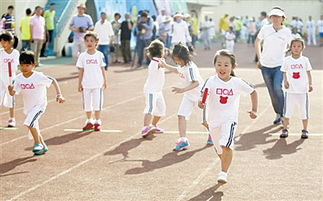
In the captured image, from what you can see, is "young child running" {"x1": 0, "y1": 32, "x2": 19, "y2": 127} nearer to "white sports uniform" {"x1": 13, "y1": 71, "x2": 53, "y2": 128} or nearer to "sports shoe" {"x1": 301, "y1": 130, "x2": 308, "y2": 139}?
"white sports uniform" {"x1": 13, "y1": 71, "x2": 53, "y2": 128}

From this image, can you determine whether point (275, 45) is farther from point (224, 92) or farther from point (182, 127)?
point (224, 92)

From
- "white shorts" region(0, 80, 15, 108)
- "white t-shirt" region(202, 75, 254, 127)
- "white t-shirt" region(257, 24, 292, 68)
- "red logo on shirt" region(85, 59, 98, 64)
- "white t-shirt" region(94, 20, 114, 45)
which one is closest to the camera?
"white t-shirt" region(202, 75, 254, 127)

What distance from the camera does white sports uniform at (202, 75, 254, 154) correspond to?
662 cm

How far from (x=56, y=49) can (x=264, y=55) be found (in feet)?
53.0

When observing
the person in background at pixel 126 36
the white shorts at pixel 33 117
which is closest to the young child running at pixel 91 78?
the white shorts at pixel 33 117

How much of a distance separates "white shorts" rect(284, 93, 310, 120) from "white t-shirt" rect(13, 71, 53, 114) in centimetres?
365

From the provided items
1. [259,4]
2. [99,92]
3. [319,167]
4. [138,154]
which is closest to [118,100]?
[99,92]

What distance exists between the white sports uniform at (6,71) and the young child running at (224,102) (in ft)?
14.5

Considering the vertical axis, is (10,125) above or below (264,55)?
below

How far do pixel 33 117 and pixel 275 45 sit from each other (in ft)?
14.7

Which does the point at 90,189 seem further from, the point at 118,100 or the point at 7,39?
the point at 118,100

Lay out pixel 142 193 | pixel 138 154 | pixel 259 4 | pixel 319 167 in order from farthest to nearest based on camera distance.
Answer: pixel 259 4 < pixel 138 154 < pixel 319 167 < pixel 142 193

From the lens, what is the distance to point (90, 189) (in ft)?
21.1

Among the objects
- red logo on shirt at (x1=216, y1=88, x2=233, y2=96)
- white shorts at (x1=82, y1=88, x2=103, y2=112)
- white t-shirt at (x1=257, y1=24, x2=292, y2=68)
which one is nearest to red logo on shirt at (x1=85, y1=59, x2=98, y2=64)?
white shorts at (x1=82, y1=88, x2=103, y2=112)
